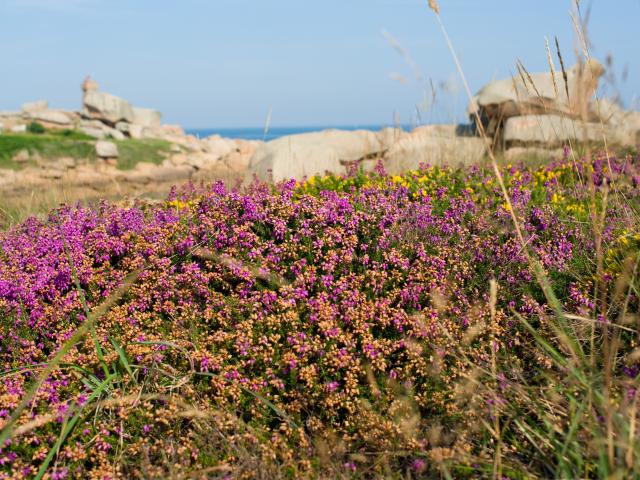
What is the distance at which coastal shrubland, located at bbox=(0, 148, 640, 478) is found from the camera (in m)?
2.63

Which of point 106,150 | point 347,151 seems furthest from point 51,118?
point 347,151

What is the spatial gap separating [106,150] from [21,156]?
303 cm

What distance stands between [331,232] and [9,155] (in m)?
21.6

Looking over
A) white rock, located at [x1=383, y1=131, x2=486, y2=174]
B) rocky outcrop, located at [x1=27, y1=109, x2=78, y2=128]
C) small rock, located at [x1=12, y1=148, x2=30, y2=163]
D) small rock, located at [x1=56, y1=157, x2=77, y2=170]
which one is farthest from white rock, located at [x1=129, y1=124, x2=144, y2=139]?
white rock, located at [x1=383, y1=131, x2=486, y2=174]

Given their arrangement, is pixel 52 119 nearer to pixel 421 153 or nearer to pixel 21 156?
pixel 21 156

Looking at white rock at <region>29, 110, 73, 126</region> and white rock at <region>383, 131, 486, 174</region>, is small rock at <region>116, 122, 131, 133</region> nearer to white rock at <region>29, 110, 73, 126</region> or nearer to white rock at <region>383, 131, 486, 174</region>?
white rock at <region>29, 110, 73, 126</region>

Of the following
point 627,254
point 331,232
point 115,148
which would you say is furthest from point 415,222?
point 115,148

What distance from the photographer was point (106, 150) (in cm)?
2234

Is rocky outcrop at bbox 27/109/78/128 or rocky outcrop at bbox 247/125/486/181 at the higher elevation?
rocky outcrop at bbox 27/109/78/128

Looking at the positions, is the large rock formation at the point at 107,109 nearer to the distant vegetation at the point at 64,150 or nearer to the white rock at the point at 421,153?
the distant vegetation at the point at 64,150

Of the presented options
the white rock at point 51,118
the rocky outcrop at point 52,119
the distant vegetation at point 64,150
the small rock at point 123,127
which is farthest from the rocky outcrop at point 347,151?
the white rock at point 51,118

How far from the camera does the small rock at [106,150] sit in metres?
22.2

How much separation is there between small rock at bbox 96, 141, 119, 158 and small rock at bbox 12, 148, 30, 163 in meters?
2.54

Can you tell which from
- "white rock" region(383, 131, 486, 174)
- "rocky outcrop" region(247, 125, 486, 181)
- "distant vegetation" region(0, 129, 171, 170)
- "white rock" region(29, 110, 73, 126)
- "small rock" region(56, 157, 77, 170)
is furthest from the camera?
"white rock" region(29, 110, 73, 126)
